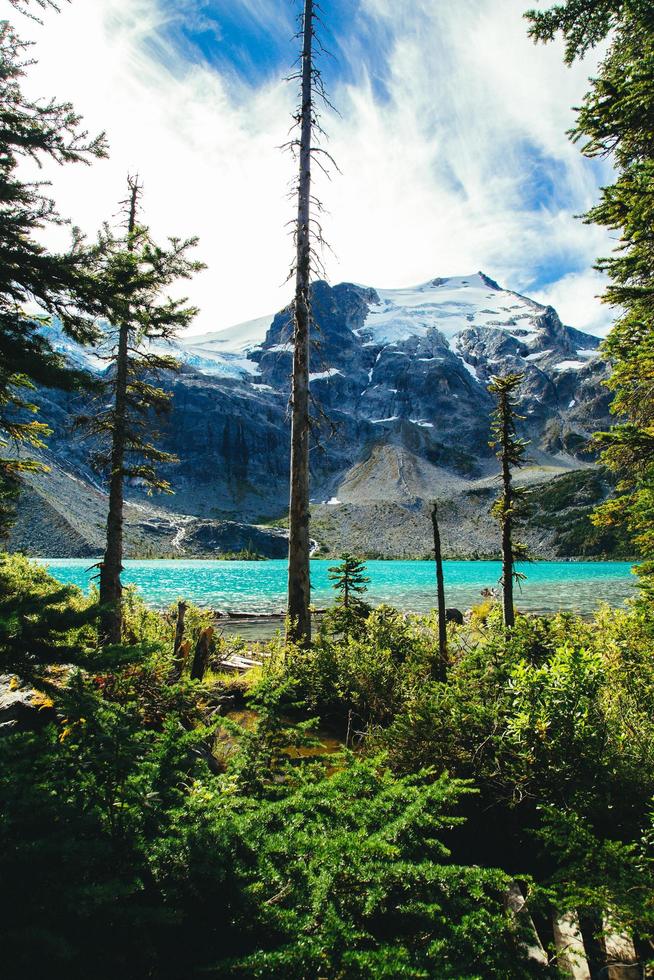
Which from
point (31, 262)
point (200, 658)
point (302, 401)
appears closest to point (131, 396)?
point (302, 401)

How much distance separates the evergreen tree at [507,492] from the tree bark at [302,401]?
5.60m

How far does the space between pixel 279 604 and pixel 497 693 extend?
37.9 metres

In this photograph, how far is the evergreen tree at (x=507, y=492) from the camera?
14688mm

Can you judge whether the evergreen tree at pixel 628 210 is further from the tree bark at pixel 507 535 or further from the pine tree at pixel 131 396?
the pine tree at pixel 131 396

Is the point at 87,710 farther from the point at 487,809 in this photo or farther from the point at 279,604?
the point at 279,604

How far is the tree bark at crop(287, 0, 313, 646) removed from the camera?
13.0 m

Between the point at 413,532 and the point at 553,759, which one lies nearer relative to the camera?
the point at 553,759

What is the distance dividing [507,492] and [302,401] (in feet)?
22.2

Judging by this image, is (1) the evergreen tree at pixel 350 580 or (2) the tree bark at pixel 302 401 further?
(1) the evergreen tree at pixel 350 580

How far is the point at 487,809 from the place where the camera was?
505 cm

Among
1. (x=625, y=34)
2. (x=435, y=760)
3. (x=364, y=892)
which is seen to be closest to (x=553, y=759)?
(x=435, y=760)

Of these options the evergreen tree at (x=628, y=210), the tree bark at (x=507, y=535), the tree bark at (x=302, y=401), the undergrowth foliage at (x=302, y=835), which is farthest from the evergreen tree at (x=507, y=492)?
the undergrowth foliage at (x=302, y=835)

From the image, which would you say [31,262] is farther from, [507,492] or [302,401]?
[507,492]

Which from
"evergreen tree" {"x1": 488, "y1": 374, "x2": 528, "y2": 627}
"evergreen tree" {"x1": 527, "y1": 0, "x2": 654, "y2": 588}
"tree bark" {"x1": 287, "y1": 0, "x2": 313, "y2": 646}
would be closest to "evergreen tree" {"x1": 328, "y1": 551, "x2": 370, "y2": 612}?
"tree bark" {"x1": 287, "y1": 0, "x2": 313, "y2": 646}
